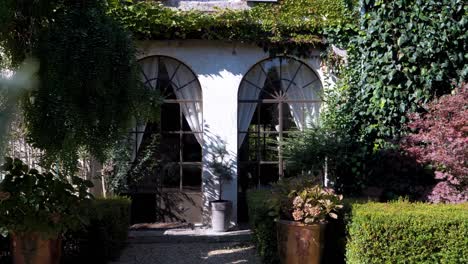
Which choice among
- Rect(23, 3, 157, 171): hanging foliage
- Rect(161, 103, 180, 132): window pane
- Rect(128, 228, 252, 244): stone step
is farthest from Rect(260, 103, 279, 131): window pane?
Rect(23, 3, 157, 171): hanging foliage

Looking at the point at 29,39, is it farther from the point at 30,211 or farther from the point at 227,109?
the point at 227,109

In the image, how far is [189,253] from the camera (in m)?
7.17

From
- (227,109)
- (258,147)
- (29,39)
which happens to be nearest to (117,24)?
(29,39)

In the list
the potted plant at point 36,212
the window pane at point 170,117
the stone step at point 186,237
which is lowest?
the stone step at point 186,237

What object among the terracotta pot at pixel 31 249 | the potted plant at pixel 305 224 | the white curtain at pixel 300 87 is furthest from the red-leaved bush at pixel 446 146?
the terracotta pot at pixel 31 249

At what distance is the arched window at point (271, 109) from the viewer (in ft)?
30.0

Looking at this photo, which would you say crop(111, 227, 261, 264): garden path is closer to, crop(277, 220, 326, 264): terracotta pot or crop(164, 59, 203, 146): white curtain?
crop(277, 220, 326, 264): terracotta pot

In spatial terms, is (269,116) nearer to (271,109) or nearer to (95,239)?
(271,109)

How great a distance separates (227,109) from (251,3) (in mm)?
1914

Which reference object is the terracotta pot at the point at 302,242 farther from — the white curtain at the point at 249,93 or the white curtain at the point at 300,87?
the white curtain at the point at 300,87

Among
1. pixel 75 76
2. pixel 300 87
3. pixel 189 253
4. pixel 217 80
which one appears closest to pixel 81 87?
pixel 75 76

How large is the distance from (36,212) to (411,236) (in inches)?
141

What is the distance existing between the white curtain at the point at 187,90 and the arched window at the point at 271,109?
29.6 inches

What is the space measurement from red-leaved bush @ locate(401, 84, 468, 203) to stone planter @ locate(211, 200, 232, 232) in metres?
3.01
